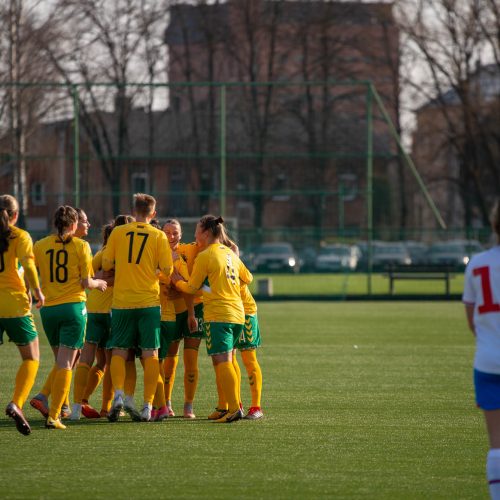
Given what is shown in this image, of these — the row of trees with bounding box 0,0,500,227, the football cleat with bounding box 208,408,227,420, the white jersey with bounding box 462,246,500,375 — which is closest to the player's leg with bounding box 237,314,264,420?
the football cleat with bounding box 208,408,227,420

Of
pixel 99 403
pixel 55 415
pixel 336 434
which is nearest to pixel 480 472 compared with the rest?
pixel 336 434

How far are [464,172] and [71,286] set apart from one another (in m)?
46.0

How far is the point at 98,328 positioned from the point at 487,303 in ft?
16.0

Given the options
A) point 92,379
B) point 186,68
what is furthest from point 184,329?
point 186,68

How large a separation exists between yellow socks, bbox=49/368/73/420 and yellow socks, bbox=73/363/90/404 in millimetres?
581

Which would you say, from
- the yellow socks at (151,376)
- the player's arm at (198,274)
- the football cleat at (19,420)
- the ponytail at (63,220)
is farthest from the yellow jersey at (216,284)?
the football cleat at (19,420)

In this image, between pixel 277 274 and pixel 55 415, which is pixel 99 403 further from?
pixel 277 274

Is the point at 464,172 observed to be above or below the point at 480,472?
above

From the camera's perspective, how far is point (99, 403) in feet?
35.4

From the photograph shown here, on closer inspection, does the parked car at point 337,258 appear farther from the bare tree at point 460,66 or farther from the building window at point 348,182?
the bare tree at point 460,66

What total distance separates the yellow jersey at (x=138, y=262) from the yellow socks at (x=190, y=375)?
0.90 m

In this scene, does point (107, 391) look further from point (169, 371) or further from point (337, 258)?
point (337, 258)

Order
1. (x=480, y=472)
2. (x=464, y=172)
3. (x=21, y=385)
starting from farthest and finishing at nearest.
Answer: (x=464, y=172), (x=21, y=385), (x=480, y=472)

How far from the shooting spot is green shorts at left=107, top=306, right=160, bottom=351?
30.6ft
